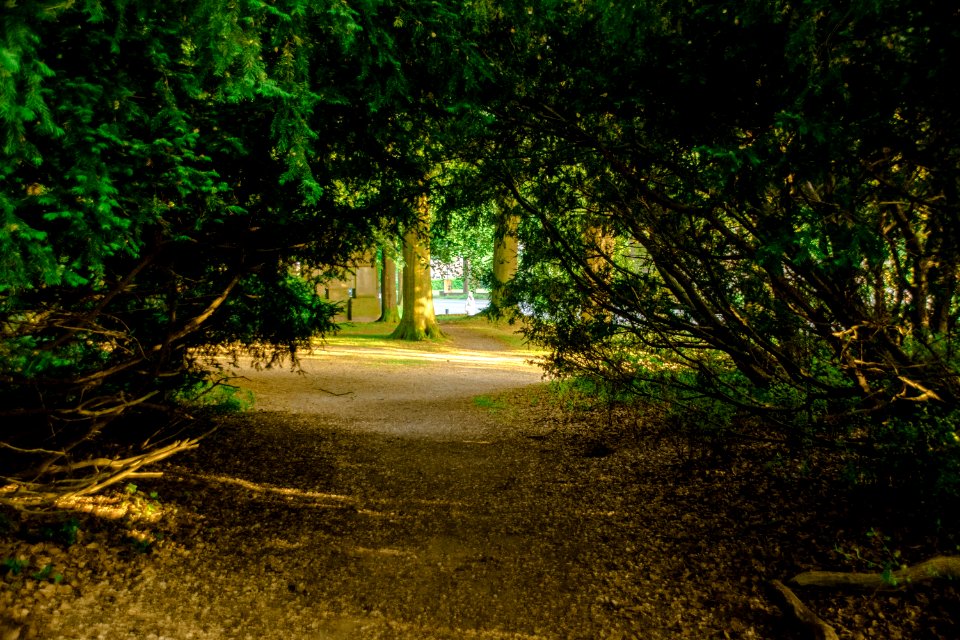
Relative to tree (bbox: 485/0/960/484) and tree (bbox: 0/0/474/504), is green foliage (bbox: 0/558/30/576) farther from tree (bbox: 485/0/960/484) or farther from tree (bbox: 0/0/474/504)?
tree (bbox: 485/0/960/484)

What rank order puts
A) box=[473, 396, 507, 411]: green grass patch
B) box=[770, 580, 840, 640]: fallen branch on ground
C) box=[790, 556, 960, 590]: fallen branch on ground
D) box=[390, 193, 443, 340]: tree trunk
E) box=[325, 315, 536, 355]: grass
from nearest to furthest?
→ box=[770, 580, 840, 640]: fallen branch on ground < box=[790, 556, 960, 590]: fallen branch on ground < box=[473, 396, 507, 411]: green grass patch < box=[325, 315, 536, 355]: grass < box=[390, 193, 443, 340]: tree trunk

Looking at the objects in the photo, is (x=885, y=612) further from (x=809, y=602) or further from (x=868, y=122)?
(x=868, y=122)

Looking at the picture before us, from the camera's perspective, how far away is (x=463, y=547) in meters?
5.21

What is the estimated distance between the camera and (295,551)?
4.97 m

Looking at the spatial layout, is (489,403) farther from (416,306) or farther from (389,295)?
(389,295)

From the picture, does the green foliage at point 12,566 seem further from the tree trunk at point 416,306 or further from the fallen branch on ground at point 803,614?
the tree trunk at point 416,306

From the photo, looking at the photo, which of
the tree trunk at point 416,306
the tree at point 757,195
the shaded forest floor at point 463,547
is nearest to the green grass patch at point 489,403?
the shaded forest floor at point 463,547

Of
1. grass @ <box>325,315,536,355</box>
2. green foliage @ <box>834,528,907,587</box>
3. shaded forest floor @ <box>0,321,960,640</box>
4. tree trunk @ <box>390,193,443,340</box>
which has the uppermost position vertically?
tree trunk @ <box>390,193,443,340</box>

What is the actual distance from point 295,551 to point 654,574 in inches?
120

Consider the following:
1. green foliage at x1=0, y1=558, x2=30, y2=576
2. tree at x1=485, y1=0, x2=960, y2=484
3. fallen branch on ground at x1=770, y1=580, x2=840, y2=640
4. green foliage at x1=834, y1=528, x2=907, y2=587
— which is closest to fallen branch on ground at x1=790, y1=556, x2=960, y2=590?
green foliage at x1=834, y1=528, x2=907, y2=587

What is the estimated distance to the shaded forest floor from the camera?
3867 mm

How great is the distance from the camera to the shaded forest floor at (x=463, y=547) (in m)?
3.87

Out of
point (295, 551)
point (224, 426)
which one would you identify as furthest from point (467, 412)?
point (295, 551)

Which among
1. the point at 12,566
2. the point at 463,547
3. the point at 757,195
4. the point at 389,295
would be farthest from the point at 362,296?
the point at 757,195
